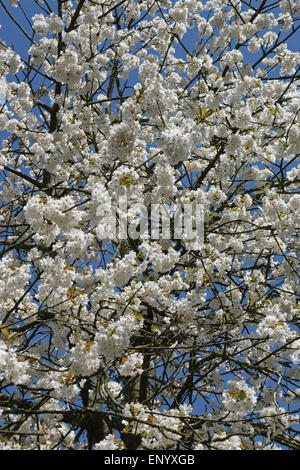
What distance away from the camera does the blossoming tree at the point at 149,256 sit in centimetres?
435

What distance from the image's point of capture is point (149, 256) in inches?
227

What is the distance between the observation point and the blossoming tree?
435 centimetres

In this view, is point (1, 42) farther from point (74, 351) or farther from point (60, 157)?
point (74, 351)

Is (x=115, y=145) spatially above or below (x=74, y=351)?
above

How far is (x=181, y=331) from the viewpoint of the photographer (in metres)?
4.90

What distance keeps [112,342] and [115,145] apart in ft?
5.13

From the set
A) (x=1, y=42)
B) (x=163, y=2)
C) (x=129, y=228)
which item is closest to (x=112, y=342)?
(x=129, y=228)
